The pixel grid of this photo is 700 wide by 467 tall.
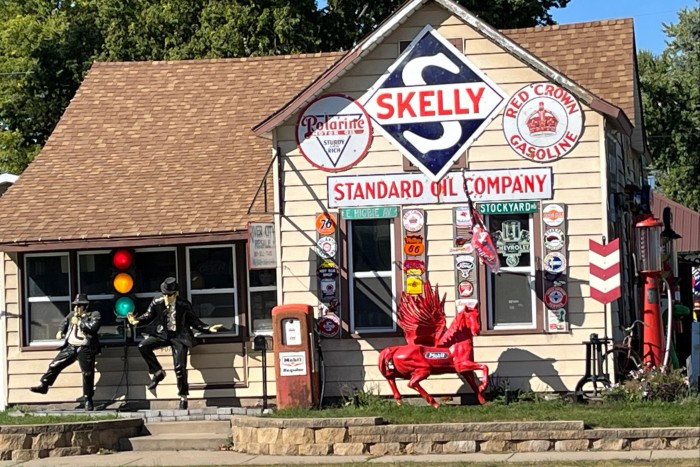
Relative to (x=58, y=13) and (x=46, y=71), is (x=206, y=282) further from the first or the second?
(x=58, y=13)

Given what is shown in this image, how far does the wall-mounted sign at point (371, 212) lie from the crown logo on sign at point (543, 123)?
2.35 metres

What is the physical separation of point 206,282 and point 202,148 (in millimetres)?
2854

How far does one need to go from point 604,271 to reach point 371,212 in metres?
3.56

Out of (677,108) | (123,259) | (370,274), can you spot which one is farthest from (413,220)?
(677,108)

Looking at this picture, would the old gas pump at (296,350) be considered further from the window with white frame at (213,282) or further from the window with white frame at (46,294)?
the window with white frame at (46,294)

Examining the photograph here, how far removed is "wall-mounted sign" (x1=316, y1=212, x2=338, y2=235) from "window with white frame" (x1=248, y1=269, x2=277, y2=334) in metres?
1.48

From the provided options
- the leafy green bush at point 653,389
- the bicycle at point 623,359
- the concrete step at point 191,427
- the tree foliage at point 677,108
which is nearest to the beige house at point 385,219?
the bicycle at point 623,359

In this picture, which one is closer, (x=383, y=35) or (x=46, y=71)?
(x=383, y=35)

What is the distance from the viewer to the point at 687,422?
14531 mm

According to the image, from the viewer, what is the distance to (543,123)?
59.0 feet

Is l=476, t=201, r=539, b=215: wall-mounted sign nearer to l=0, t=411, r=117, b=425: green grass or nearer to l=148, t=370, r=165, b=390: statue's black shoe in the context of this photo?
l=148, t=370, r=165, b=390: statue's black shoe

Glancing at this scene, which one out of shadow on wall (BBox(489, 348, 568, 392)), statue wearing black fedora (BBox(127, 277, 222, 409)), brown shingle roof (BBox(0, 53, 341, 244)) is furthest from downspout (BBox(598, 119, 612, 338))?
statue wearing black fedora (BBox(127, 277, 222, 409))

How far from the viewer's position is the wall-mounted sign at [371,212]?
18312 millimetres

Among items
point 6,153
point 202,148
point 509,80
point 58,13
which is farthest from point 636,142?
point 58,13
